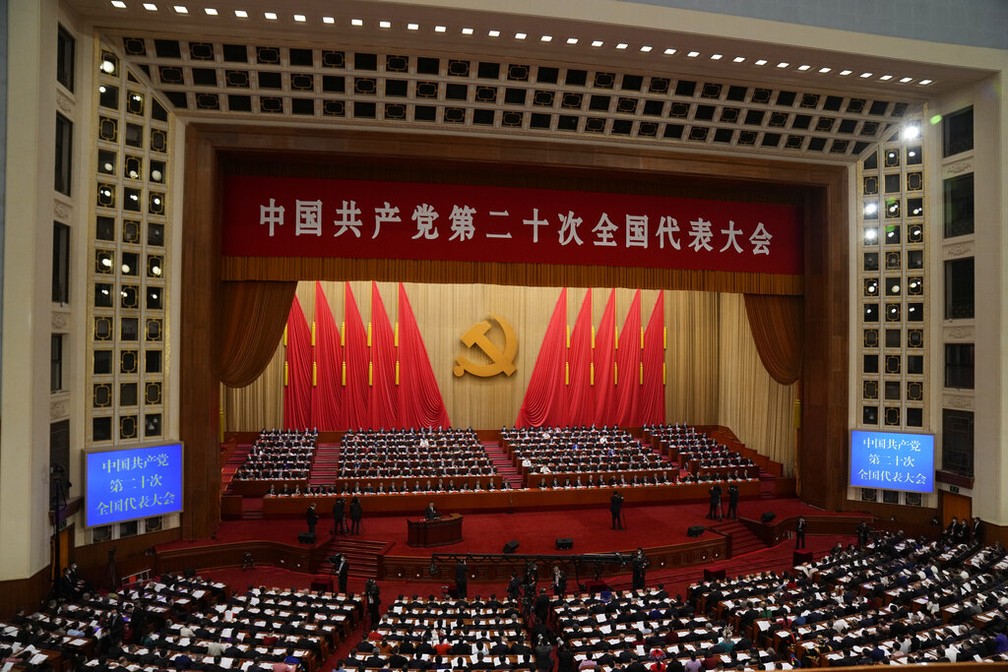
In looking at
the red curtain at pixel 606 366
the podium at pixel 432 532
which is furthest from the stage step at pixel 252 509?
the red curtain at pixel 606 366

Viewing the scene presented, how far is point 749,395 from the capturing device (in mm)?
22750

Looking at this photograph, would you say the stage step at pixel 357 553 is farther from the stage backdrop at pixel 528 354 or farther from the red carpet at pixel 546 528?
the stage backdrop at pixel 528 354

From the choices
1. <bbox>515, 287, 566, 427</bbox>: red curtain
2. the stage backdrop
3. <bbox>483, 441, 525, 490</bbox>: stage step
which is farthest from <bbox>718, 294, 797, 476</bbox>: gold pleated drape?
<bbox>483, 441, 525, 490</bbox>: stage step

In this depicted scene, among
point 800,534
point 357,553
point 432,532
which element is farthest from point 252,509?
point 800,534

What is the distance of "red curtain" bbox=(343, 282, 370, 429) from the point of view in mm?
22609

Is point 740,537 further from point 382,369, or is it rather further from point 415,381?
point 382,369

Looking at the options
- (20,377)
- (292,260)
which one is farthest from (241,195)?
(20,377)

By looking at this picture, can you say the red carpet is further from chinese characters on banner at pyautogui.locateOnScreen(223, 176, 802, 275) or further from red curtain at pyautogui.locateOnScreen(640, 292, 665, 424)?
red curtain at pyautogui.locateOnScreen(640, 292, 665, 424)

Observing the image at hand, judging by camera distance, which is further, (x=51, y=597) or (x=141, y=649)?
(x=51, y=597)

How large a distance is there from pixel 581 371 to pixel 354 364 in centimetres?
762

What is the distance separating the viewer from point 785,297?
17516 millimetres

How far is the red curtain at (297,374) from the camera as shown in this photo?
73.0 feet

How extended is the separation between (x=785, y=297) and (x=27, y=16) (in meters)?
16.1

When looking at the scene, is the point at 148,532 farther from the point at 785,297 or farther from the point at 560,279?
the point at 785,297
